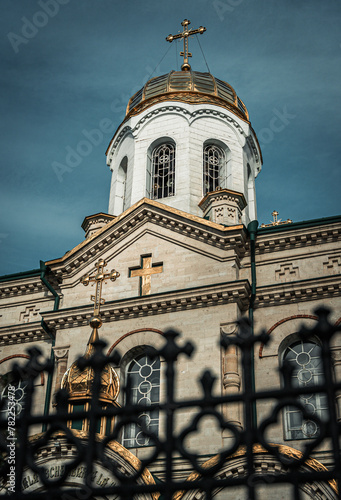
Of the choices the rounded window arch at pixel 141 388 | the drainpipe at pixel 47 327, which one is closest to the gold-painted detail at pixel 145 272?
the rounded window arch at pixel 141 388

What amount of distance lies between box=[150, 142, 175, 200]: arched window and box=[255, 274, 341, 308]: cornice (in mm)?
6999

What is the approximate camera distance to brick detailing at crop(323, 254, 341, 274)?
17438 mm

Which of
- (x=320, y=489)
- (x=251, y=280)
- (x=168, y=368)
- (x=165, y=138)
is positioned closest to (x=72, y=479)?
(x=320, y=489)

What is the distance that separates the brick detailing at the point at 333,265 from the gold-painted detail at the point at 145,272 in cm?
443

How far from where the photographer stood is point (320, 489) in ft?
38.0

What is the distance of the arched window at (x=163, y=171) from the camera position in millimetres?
23422

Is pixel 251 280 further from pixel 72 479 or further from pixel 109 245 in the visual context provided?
pixel 72 479

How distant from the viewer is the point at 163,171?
23922mm

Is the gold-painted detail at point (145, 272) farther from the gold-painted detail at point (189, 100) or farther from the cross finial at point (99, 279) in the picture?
the gold-painted detail at point (189, 100)

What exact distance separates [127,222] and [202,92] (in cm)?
821

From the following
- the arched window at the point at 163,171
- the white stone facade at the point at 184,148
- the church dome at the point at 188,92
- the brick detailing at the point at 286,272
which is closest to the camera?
the brick detailing at the point at 286,272

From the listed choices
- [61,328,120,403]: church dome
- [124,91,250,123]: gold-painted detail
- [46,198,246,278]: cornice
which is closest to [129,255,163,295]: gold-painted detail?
[46,198,246,278]: cornice

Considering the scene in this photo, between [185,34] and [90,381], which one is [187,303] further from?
[185,34]

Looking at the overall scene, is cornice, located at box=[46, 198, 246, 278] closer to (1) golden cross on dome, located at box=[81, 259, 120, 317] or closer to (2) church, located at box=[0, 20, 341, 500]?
(2) church, located at box=[0, 20, 341, 500]
